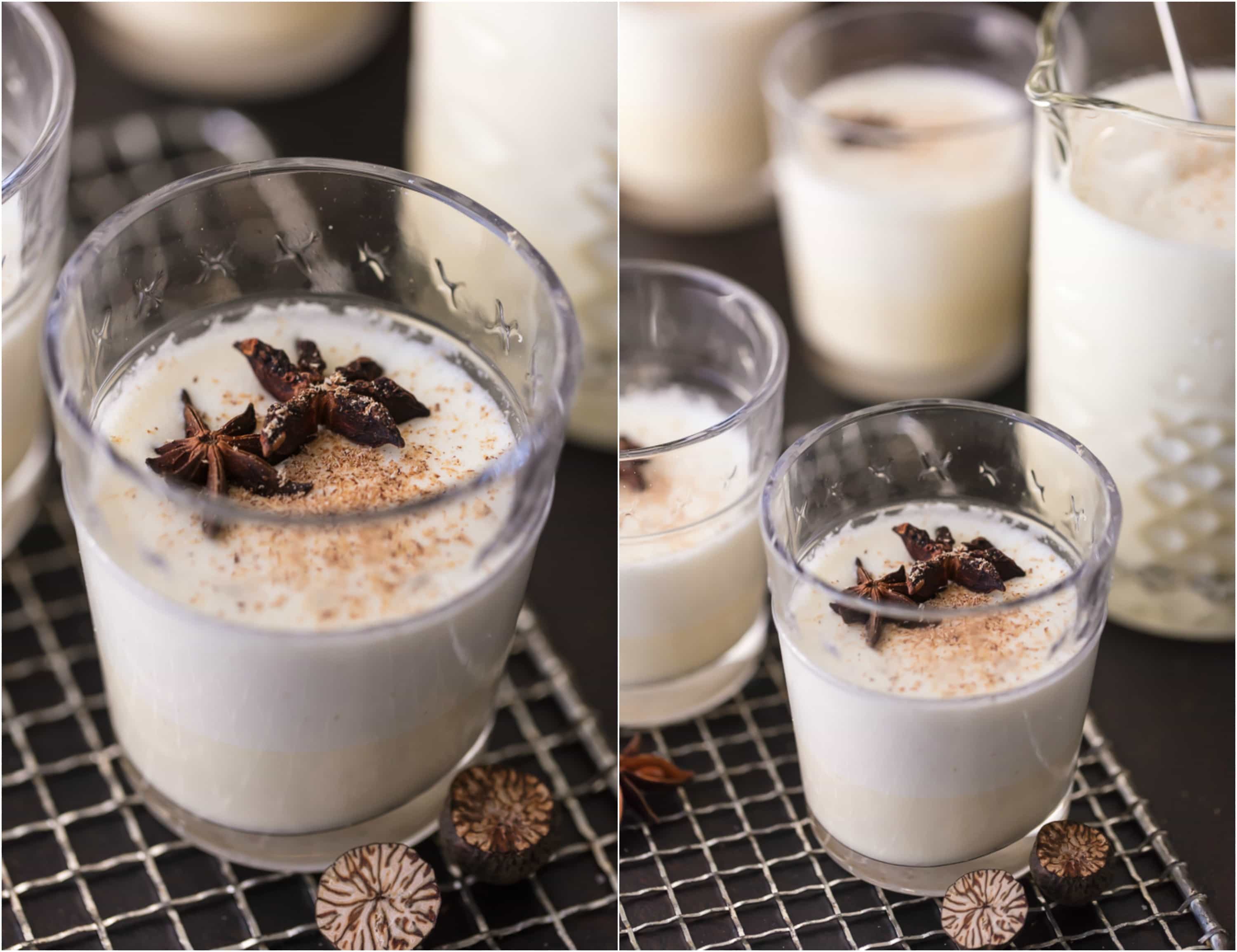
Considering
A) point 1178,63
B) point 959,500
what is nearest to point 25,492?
point 959,500

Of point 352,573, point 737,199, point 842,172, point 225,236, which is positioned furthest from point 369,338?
point 737,199

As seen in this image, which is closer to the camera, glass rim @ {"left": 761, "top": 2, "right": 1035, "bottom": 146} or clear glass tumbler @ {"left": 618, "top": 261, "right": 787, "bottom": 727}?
clear glass tumbler @ {"left": 618, "top": 261, "right": 787, "bottom": 727}

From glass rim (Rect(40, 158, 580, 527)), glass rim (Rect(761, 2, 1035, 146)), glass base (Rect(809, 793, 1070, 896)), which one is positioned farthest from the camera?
glass rim (Rect(761, 2, 1035, 146))

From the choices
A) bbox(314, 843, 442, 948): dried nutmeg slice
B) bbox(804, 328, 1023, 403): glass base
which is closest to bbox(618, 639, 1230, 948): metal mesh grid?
bbox(314, 843, 442, 948): dried nutmeg slice

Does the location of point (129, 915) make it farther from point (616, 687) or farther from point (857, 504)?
point (857, 504)

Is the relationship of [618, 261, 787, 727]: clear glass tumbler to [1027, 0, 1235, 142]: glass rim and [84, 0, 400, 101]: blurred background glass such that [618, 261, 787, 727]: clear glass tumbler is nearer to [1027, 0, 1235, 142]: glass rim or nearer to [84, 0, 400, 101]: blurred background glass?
[1027, 0, 1235, 142]: glass rim

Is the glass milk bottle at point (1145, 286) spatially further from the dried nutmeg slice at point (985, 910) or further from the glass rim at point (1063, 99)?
the dried nutmeg slice at point (985, 910)

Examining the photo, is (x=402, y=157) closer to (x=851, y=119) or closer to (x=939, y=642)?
(x=851, y=119)
